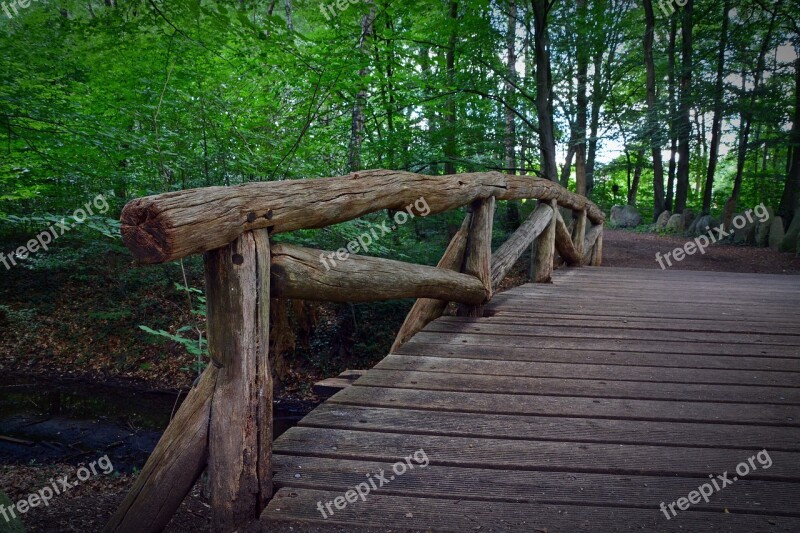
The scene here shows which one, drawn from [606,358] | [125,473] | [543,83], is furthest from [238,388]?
[543,83]

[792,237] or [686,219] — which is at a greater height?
[686,219]

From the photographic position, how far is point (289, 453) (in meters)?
1.67

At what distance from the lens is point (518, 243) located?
4371 mm

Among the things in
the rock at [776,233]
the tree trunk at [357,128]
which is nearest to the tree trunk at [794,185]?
the rock at [776,233]

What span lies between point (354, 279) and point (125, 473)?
4.18m

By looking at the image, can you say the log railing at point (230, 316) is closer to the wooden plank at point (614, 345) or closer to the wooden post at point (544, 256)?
the wooden plank at point (614, 345)

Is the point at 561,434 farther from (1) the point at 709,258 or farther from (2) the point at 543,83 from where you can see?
(1) the point at 709,258

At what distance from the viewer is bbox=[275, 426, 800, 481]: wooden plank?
1560 mm

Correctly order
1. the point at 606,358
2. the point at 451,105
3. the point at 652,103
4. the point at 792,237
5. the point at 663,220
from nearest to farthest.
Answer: the point at 606,358, the point at 451,105, the point at 792,237, the point at 652,103, the point at 663,220

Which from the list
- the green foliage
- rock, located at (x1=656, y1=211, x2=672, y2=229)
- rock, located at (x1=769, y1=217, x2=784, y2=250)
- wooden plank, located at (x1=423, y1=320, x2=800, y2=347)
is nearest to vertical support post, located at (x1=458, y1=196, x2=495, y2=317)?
wooden plank, located at (x1=423, y1=320, x2=800, y2=347)

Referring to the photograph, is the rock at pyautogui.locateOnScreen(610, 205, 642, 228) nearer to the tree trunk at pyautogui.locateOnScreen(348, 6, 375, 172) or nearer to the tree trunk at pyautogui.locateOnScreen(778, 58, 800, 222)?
the tree trunk at pyautogui.locateOnScreen(778, 58, 800, 222)

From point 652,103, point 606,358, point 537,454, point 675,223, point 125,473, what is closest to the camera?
point 537,454

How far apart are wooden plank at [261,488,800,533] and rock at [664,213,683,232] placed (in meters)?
15.5

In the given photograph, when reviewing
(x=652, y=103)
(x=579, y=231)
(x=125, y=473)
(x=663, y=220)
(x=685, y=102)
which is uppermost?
(x=652, y=103)
